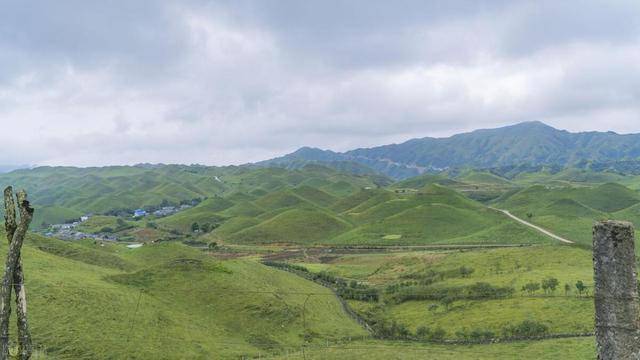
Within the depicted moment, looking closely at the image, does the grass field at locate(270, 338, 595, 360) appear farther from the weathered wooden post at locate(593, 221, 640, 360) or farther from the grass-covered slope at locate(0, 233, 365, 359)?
the weathered wooden post at locate(593, 221, 640, 360)

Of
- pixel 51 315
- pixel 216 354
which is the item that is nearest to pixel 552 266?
pixel 216 354

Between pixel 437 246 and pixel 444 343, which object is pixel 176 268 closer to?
pixel 444 343

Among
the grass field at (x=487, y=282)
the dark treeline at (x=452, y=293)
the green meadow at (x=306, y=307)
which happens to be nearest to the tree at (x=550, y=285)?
the green meadow at (x=306, y=307)

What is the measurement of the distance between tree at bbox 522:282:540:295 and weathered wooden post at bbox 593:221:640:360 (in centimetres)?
7012

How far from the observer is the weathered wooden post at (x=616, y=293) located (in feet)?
50.9

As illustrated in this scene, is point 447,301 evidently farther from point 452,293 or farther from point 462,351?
point 462,351

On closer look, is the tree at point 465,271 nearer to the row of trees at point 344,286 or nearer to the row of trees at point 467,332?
the row of trees at point 344,286

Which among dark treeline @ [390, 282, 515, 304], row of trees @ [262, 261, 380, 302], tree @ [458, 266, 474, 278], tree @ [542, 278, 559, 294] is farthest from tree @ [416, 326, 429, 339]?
tree @ [458, 266, 474, 278]

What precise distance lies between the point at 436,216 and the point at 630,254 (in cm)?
18534

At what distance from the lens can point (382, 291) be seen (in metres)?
101

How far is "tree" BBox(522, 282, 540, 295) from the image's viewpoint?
8097cm

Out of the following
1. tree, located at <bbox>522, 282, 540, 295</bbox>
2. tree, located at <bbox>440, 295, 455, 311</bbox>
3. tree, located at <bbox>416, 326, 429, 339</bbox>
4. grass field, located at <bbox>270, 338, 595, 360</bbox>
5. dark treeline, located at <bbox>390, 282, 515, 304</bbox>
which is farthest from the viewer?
tree, located at <bbox>440, 295, 455, 311</bbox>

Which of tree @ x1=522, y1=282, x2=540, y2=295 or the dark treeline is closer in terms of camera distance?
tree @ x1=522, y1=282, x2=540, y2=295

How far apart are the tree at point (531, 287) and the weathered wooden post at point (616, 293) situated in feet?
230
